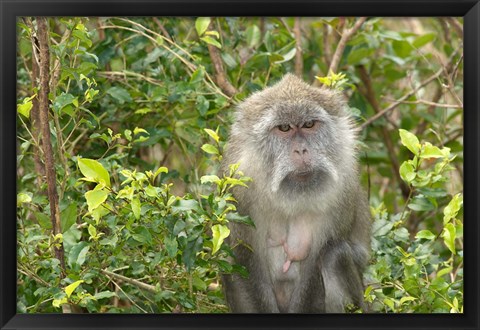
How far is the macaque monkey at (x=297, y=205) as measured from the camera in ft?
18.7

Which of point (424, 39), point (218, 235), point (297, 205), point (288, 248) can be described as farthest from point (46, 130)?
point (424, 39)

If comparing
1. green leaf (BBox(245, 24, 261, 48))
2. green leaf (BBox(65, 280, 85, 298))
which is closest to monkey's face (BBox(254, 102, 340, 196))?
green leaf (BBox(65, 280, 85, 298))

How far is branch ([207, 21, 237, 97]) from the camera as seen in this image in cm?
707

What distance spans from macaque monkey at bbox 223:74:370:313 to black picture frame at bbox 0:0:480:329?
1.41m

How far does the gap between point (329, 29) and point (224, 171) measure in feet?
11.8

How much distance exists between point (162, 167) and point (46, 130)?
0.77 metres

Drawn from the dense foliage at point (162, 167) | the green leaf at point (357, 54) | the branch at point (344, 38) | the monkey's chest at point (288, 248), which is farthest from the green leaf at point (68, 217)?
the green leaf at point (357, 54)

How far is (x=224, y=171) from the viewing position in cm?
603

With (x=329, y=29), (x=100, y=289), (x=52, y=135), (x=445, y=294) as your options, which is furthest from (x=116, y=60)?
(x=445, y=294)

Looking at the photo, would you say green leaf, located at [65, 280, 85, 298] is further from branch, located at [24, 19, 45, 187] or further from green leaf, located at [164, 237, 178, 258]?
branch, located at [24, 19, 45, 187]

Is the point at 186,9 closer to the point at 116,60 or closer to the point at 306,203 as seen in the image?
the point at 306,203

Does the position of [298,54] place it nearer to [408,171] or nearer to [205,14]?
[408,171]

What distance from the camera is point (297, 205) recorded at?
5.74 meters

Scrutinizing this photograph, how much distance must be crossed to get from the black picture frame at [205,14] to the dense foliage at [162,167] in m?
0.48
